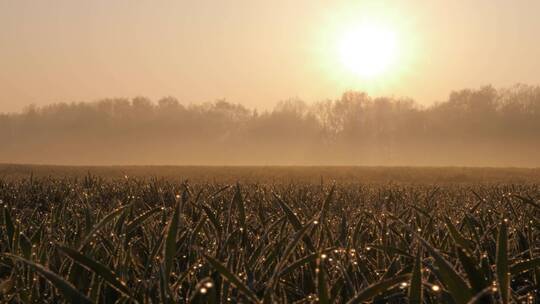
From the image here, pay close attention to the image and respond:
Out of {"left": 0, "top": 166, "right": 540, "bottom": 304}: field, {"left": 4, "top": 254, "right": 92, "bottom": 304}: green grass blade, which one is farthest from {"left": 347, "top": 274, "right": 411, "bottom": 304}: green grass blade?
{"left": 4, "top": 254, "right": 92, "bottom": 304}: green grass blade

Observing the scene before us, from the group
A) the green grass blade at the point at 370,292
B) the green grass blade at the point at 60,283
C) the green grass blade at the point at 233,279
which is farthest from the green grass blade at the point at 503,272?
the green grass blade at the point at 60,283

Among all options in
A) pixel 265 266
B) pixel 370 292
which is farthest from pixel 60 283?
pixel 265 266

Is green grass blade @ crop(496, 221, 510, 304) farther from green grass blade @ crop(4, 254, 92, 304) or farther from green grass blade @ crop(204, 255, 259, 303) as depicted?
green grass blade @ crop(4, 254, 92, 304)

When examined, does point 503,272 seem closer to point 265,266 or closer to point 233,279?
point 233,279

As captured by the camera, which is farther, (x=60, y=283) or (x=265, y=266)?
(x=265, y=266)

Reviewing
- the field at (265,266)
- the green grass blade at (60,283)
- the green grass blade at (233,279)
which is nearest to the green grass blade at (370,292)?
the field at (265,266)

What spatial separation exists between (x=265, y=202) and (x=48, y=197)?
5.94ft

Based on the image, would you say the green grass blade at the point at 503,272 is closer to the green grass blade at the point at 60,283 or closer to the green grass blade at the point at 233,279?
the green grass blade at the point at 233,279

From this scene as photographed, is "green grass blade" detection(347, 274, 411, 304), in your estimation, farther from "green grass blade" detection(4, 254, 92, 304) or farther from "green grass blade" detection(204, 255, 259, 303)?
"green grass blade" detection(4, 254, 92, 304)

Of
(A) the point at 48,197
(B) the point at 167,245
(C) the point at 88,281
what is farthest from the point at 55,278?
(A) the point at 48,197

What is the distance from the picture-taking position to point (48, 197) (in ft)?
14.3

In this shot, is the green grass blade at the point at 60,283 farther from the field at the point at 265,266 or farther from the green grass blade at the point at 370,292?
the green grass blade at the point at 370,292

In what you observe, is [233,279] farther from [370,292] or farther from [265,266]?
[265,266]

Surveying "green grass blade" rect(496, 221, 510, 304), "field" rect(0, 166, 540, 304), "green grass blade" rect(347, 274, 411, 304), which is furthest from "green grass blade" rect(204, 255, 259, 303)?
"green grass blade" rect(496, 221, 510, 304)
